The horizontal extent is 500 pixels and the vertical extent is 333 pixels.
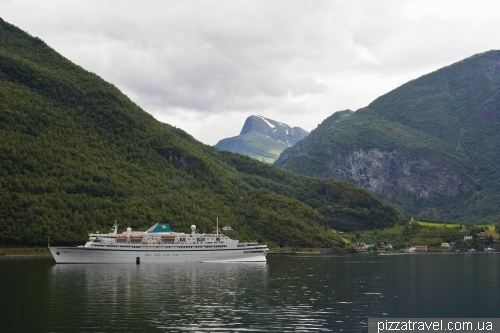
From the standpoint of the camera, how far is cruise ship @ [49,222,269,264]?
160000 mm

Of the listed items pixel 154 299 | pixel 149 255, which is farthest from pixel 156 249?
pixel 154 299

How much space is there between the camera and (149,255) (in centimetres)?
16825

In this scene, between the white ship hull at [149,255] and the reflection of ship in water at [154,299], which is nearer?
the reflection of ship in water at [154,299]

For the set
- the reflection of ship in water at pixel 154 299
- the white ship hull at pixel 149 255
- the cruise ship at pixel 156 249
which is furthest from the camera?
the cruise ship at pixel 156 249

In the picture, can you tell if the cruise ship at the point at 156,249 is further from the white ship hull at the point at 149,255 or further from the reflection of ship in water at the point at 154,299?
the reflection of ship in water at the point at 154,299

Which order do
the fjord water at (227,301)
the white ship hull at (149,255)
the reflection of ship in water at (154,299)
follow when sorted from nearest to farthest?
the fjord water at (227,301), the reflection of ship in water at (154,299), the white ship hull at (149,255)

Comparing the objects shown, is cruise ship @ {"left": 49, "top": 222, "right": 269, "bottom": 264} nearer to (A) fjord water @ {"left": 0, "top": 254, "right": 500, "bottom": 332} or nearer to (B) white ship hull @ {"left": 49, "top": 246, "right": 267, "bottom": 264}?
(B) white ship hull @ {"left": 49, "top": 246, "right": 267, "bottom": 264}

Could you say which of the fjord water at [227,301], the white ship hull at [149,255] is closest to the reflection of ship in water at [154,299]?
the fjord water at [227,301]

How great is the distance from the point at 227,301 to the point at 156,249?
3896 inches

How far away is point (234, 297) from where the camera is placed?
256ft

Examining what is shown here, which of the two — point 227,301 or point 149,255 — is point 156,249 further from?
point 227,301

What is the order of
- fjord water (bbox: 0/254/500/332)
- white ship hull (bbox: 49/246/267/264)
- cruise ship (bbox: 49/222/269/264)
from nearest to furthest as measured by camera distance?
fjord water (bbox: 0/254/500/332) < white ship hull (bbox: 49/246/267/264) < cruise ship (bbox: 49/222/269/264)

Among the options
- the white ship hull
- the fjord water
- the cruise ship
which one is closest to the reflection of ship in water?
the fjord water

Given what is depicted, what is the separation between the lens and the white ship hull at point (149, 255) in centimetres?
15700
